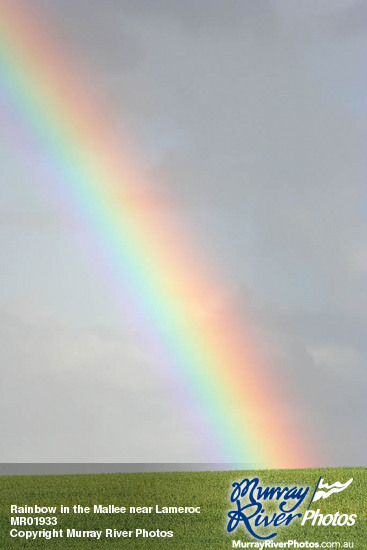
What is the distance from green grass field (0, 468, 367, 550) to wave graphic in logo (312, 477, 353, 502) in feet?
0.80

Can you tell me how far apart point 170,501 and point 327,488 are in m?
6.07

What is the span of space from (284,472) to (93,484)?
788cm

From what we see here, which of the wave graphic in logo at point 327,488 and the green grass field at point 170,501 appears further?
the wave graphic in logo at point 327,488

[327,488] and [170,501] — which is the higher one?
[327,488]

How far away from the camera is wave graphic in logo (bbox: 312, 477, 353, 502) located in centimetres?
2471

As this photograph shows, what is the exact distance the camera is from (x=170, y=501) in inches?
934

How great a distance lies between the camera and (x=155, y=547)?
19.3m

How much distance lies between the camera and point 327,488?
85.4 ft

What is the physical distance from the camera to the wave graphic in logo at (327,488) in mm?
24714

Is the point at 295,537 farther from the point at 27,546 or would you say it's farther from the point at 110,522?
the point at 27,546

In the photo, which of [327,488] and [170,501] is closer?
[170,501]

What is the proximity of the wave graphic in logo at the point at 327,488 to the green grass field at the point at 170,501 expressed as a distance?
243 mm

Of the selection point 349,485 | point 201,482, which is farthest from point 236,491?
point 349,485

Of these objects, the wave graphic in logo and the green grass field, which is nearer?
the green grass field
